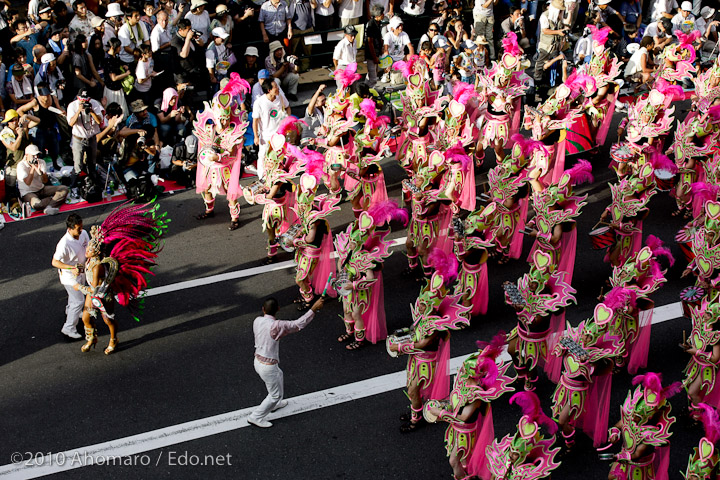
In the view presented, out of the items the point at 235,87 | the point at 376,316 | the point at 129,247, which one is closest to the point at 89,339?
the point at 129,247

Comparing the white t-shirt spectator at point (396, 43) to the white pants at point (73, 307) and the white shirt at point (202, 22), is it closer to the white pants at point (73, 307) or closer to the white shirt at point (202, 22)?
the white shirt at point (202, 22)

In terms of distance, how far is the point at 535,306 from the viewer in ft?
29.3

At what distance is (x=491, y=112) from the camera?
14016mm

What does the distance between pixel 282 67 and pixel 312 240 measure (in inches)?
259

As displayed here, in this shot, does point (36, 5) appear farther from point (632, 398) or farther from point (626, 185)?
point (632, 398)

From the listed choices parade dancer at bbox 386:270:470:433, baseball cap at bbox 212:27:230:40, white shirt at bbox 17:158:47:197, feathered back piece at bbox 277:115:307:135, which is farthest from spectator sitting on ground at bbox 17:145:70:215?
parade dancer at bbox 386:270:470:433

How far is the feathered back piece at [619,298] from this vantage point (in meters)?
8.54

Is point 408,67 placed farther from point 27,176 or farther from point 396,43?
point 27,176

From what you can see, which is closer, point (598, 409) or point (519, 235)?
point (598, 409)

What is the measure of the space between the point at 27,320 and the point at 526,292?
19.8 feet

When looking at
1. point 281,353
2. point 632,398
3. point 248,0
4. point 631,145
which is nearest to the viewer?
point 632,398

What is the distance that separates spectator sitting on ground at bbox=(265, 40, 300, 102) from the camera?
16.2 m

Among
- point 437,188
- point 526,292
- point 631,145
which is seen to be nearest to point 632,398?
point 526,292

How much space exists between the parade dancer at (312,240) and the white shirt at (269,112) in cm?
292
